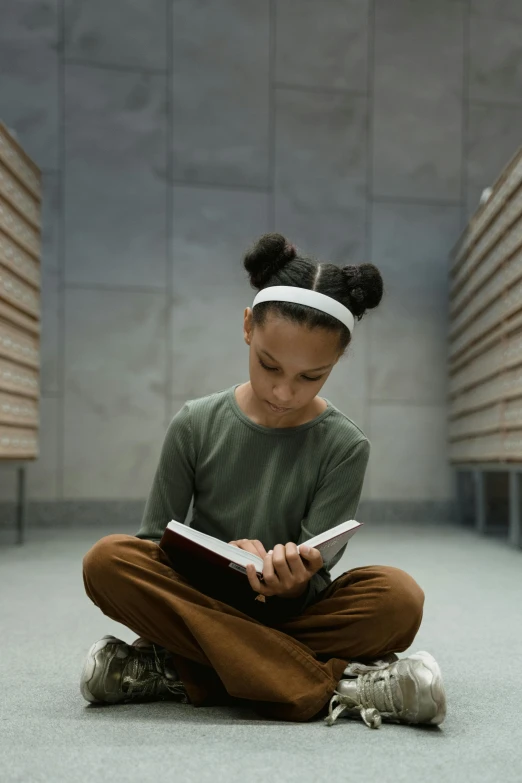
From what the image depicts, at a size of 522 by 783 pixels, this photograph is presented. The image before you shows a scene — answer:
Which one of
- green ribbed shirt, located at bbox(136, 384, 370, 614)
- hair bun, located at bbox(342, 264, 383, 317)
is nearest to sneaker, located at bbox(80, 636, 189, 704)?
green ribbed shirt, located at bbox(136, 384, 370, 614)

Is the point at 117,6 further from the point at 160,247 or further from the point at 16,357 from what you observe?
the point at 16,357

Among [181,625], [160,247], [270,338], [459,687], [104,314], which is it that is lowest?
[459,687]

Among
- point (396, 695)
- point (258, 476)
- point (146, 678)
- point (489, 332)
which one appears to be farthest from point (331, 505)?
point (489, 332)

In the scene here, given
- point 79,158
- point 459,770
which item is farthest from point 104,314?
point 459,770

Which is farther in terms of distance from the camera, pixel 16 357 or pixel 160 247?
pixel 160 247

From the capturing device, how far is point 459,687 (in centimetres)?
163

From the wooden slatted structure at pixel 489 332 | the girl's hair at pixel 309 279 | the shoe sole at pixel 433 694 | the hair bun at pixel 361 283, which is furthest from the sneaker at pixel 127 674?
the wooden slatted structure at pixel 489 332

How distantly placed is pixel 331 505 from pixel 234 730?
44 centimetres

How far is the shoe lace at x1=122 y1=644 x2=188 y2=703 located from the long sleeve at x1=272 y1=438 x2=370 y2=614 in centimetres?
27

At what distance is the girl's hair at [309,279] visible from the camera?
1.50m

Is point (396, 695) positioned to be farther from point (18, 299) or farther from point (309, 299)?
point (18, 299)

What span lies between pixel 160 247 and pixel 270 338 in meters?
3.55

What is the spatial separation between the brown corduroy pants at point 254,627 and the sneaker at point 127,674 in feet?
0.16

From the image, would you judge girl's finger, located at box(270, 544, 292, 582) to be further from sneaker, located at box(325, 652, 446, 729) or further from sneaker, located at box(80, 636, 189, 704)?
sneaker, located at box(80, 636, 189, 704)
